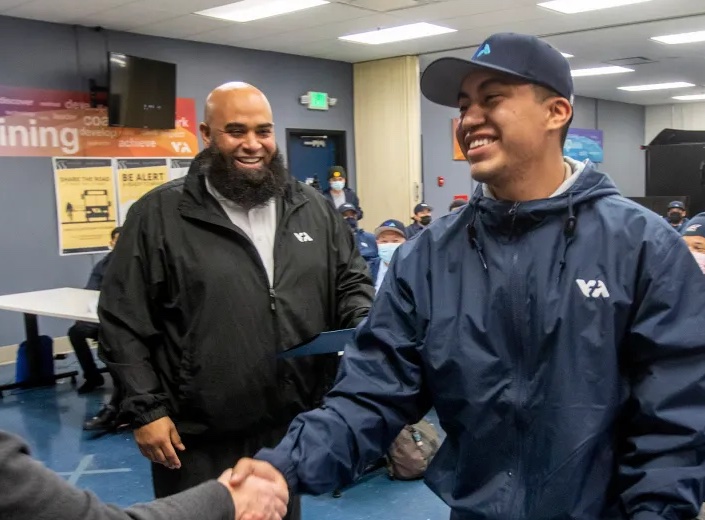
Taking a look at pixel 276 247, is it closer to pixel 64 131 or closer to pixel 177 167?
pixel 64 131

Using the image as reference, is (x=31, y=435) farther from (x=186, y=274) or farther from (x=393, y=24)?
(x=393, y=24)

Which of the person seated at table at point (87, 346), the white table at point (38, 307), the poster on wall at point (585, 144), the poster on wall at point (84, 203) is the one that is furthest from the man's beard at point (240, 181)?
the poster on wall at point (585, 144)

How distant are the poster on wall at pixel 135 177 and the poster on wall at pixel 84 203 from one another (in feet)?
0.29

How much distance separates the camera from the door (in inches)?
409

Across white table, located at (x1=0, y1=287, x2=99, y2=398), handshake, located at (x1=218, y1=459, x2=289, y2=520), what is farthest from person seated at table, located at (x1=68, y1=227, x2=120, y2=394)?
handshake, located at (x1=218, y1=459, x2=289, y2=520)

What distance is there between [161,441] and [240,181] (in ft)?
2.44

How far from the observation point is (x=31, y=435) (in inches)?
184

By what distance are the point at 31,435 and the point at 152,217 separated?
3239 mm

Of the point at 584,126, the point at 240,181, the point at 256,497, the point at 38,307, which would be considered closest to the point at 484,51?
the point at 240,181

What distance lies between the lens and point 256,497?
152 centimetres

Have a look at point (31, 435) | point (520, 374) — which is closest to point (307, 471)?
point (520, 374)

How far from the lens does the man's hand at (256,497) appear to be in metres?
1.48

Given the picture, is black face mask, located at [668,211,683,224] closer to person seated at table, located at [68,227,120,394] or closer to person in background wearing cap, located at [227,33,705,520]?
person seated at table, located at [68,227,120,394]

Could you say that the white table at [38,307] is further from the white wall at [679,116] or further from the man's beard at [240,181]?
the white wall at [679,116]
